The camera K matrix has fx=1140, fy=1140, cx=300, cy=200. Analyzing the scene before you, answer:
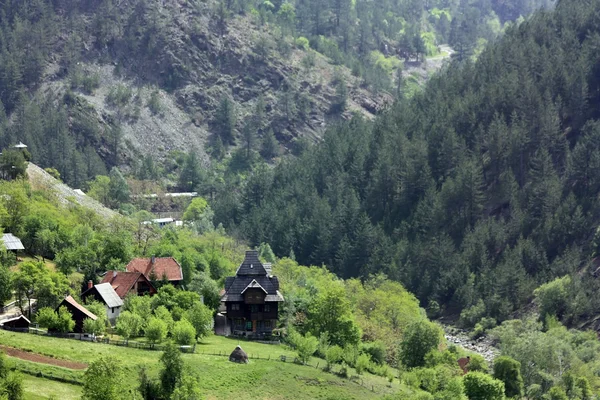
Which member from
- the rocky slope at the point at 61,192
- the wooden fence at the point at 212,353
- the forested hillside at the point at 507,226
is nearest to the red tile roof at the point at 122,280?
the wooden fence at the point at 212,353

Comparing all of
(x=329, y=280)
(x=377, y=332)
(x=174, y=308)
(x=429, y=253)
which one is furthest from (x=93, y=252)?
(x=429, y=253)

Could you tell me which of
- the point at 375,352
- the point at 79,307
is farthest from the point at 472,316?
the point at 79,307

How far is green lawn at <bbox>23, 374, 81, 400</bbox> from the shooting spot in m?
81.2

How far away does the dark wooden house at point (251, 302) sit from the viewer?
118938mm

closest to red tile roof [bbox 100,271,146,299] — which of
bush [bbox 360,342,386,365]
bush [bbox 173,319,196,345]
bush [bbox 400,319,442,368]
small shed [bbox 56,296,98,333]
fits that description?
small shed [bbox 56,296,98,333]

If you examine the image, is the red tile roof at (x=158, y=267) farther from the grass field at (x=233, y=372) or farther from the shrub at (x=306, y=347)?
the shrub at (x=306, y=347)

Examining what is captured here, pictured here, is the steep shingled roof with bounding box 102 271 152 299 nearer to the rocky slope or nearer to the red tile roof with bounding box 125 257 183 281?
the red tile roof with bounding box 125 257 183 281

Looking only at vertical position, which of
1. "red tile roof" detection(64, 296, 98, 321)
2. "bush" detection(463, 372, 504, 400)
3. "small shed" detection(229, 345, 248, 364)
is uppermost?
"red tile roof" detection(64, 296, 98, 321)

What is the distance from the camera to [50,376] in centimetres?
8594

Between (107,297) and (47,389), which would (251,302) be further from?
(47,389)

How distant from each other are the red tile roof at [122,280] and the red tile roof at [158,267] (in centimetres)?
334

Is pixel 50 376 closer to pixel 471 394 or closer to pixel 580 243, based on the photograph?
pixel 471 394

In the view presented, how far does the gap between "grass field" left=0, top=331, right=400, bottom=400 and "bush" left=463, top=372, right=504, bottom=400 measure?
6.74 m

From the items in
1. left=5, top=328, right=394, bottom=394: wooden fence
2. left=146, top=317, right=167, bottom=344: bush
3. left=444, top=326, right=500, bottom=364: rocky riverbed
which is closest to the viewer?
left=5, top=328, right=394, bottom=394: wooden fence
